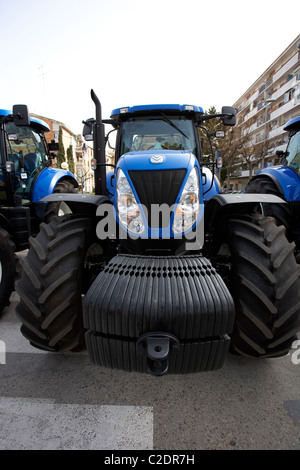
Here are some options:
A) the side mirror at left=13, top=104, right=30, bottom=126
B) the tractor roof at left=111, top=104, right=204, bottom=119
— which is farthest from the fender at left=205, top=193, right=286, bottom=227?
the side mirror at left=13, top=104, right=30, bottom=126

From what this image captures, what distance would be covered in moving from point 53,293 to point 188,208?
1117 mm

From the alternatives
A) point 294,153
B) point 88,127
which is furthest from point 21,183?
point 294,153

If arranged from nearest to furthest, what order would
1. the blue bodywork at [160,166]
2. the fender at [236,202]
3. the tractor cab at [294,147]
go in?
1. the blue bodywork at [160,166]
2. the fender at [236,202]
3. the tractor cab at [294,147]

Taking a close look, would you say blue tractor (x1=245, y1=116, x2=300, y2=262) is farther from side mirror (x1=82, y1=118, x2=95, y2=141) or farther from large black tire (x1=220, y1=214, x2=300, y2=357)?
side mirror (x1=82, y1=118, x2=95, y2=141)

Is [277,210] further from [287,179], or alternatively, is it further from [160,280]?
[160,280]

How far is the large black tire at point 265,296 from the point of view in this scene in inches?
64.5

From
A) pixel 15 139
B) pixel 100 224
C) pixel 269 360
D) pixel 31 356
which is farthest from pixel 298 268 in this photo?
pixel 15 139

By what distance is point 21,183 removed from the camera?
451 centimetres

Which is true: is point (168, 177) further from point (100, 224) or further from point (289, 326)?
point (289, 326)

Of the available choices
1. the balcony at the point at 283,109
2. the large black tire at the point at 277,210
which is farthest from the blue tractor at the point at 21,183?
the balcony at the point at 283,109

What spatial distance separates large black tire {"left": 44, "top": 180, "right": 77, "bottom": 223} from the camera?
14.1 feet

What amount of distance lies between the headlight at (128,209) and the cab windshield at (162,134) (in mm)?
1090

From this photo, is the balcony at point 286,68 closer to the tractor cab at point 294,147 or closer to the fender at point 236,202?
the tractor cab at point 294,147

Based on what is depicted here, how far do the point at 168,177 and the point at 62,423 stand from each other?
1769mm
